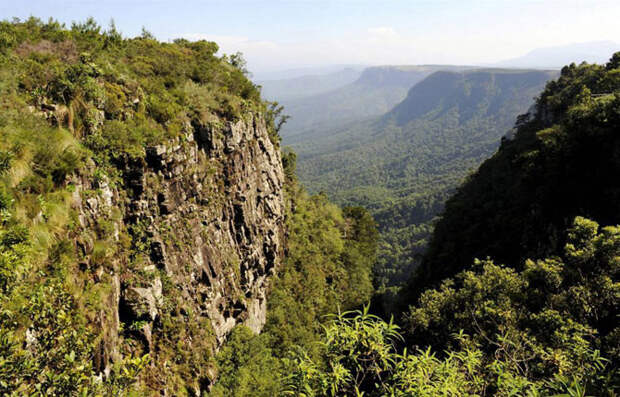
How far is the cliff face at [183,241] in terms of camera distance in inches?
456

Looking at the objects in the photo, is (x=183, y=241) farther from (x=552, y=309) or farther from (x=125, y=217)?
(x=552, y=309)

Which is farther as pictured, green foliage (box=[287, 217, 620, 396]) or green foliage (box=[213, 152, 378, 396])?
green foliage (box=[213, 152, 378, 396])

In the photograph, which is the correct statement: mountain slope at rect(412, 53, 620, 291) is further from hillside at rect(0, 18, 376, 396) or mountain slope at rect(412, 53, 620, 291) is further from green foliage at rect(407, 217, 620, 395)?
hillside at rect(0, 18, 376, 396)

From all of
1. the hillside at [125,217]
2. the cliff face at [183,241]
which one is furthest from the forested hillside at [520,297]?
the cliff face at [183,241]

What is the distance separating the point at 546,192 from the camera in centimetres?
2186

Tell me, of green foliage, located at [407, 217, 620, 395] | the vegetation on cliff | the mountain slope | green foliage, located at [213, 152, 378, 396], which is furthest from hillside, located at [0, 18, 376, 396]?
the mountain slope

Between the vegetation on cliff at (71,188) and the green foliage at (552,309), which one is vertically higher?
the vegetation on cliff at (71,188)

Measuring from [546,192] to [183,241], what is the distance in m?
25.5

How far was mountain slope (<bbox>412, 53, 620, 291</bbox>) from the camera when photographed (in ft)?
59.2

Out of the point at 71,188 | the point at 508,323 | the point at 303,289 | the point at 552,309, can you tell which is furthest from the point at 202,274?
the point at 552,309

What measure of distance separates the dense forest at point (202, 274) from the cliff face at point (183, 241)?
0.40ft

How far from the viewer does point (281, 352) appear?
2417 centimetres

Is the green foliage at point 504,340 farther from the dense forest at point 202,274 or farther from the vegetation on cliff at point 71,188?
the vegetation on cliff at point 71,188

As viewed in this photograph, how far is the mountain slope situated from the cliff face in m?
19.4
